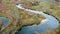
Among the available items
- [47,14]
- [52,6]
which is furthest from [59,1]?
[47,14]

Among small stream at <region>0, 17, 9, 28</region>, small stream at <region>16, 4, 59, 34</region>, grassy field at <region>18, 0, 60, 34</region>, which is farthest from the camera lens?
grassy field at <region>18, 0, 60, 34</region>

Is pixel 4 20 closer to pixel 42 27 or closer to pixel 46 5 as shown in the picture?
pixel 42 27

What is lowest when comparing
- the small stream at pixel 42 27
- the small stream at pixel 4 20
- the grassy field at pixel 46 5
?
the small stream at pixel 42 27

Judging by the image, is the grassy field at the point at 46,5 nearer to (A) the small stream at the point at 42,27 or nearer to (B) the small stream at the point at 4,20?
(A) the small stream at the point at 42,27

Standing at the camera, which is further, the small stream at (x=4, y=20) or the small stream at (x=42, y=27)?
the small stream at (x=4, y=20)

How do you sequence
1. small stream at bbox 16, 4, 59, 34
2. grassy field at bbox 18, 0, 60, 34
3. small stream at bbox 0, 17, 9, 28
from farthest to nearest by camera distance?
grassy field at bbox 18, 0, 60, 34 < small stream at bbox 0, 17, 9, 28 < small stream at bbox 16, 4, 59, 34

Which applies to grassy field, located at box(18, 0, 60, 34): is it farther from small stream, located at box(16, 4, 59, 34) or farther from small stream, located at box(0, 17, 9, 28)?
small stream, located at box(0, 17, 9, 28)

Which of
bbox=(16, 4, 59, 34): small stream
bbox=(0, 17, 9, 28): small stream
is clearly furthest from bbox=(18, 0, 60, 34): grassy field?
bbox=(0, 17, 9, 28): small stream

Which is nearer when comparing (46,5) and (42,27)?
(42,27)

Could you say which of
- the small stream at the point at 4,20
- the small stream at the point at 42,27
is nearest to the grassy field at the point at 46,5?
the small stream at the point at 42,27

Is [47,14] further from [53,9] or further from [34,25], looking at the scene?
[34,25]

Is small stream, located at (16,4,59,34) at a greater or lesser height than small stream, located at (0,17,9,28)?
lesser

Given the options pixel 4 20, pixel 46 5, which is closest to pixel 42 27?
pixel 46 5
